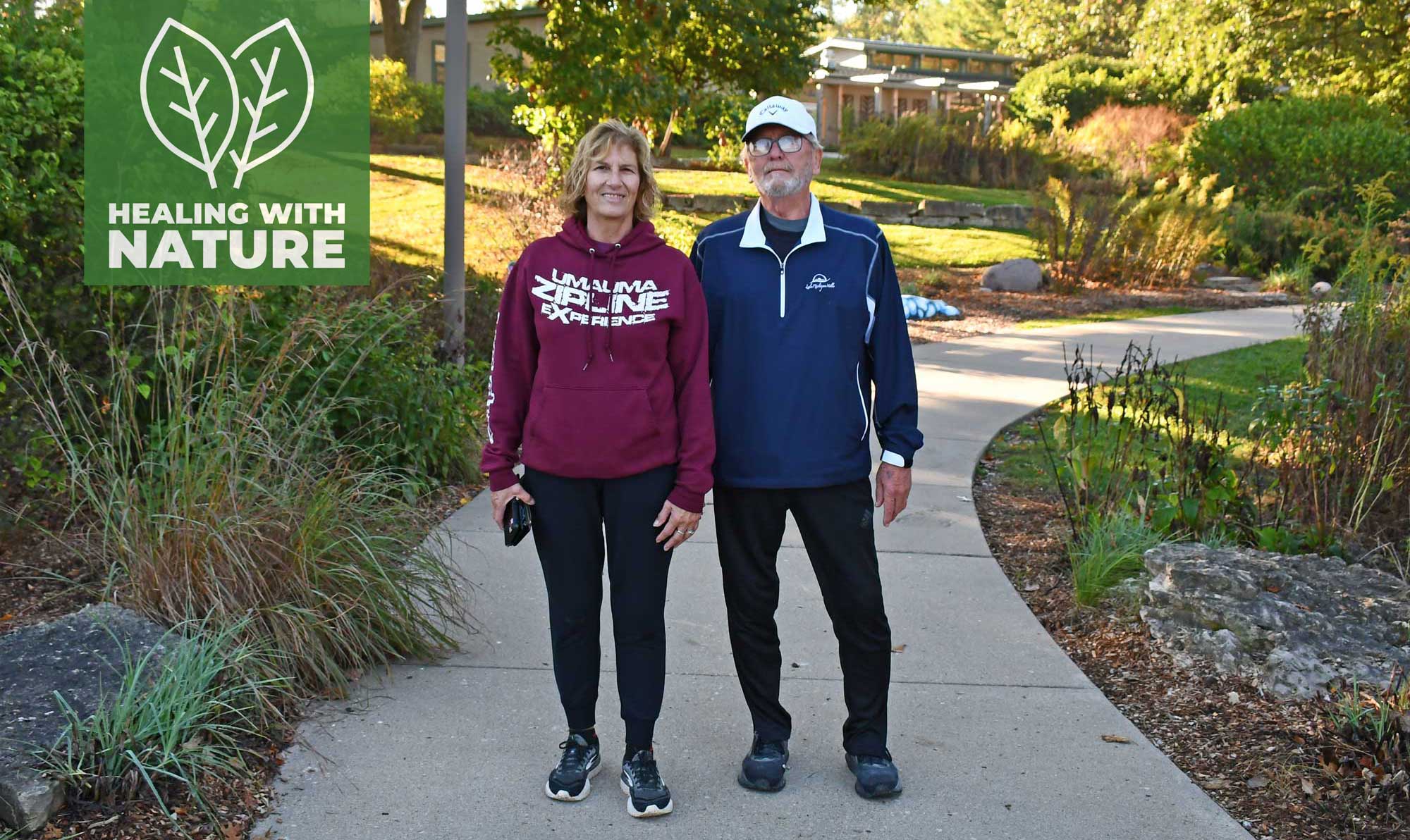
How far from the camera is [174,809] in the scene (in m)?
3.44

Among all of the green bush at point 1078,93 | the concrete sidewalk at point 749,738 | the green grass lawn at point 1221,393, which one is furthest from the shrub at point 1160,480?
the green bush at point 1078,93

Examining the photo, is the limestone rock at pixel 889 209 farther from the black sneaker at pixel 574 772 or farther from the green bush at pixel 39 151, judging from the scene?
the black sneaker at pixel 574 772

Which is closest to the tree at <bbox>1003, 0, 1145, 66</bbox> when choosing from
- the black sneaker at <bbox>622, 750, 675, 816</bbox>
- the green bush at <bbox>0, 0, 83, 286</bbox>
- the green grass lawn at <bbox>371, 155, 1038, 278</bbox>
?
the green grass lawn at <bbox>371, 155, 1038, 278</bbox>

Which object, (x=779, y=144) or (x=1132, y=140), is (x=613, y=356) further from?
(x=1132, y=140)

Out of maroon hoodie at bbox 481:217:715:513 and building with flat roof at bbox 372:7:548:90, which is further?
building with flat roof at bbox 372:7:548:90

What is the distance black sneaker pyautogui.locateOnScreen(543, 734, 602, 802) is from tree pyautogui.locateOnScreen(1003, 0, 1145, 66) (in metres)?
44.1

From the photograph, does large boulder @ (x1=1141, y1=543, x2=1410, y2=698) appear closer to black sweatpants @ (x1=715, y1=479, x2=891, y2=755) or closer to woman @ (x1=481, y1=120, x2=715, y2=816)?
black sweatpants @ (x1=715, y1=479, x2=891, y2=755)

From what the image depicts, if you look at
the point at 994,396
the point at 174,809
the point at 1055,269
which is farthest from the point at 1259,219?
the point at 174,809

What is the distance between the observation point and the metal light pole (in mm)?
7859

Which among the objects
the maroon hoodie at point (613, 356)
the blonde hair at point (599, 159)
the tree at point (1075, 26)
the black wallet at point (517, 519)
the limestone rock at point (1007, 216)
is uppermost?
the tree at point (1075, 26)

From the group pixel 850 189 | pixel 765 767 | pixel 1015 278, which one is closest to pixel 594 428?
pixel 765 767

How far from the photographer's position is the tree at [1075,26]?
45969mm

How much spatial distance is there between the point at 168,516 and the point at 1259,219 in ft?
57.1

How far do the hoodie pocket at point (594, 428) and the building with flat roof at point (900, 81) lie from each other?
34.0 m
